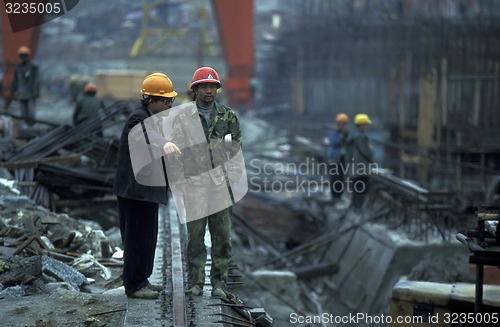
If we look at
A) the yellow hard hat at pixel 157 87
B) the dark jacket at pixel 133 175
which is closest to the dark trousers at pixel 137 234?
the dark jacket at pixel 133 175

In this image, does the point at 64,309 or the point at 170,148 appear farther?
the point at 64,309

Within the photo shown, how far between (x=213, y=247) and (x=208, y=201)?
0.40 m

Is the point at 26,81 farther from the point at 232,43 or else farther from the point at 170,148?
the point at 232,43

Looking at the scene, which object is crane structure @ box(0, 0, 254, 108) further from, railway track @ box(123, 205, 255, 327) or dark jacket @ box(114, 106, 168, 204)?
dark jacket @ box(114, 106, 168, 204)

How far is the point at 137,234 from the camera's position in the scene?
21.9 ft

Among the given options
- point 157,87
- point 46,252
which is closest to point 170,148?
point 157,87

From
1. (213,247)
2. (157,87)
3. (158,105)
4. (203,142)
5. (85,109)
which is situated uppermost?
(157,87)

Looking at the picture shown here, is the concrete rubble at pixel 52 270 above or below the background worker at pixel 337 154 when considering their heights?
above

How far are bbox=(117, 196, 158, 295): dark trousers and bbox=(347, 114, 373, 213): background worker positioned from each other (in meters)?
8.06

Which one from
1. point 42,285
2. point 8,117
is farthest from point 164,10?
point 42,285

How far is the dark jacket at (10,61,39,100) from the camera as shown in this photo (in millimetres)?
17156

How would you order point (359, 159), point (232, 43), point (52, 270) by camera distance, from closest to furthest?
point (52, 270) < point (359, 159) < point (232, 43)

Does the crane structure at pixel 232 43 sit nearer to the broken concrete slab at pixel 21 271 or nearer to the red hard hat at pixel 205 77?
the broken concrete slab at pixel 21 271

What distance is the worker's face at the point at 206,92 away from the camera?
22.1 feet
